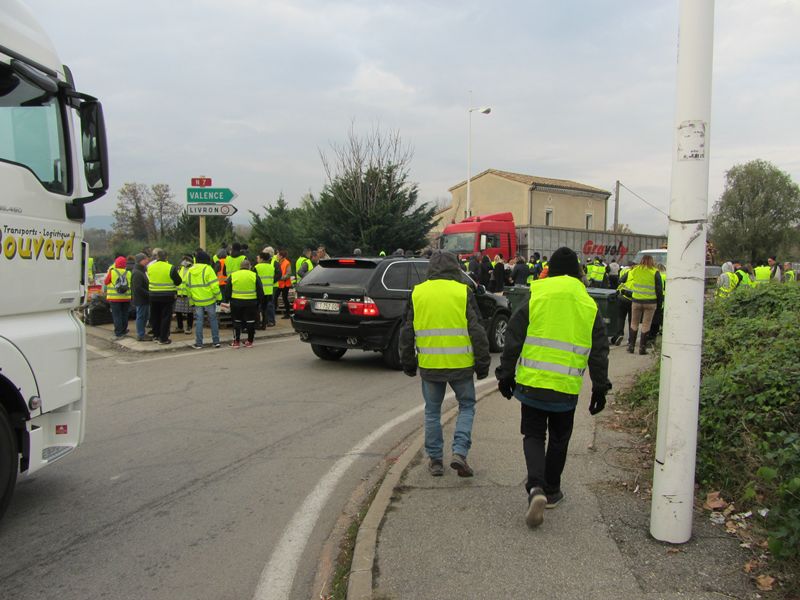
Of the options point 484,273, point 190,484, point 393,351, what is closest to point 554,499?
point 190,484

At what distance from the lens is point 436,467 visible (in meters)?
4.71

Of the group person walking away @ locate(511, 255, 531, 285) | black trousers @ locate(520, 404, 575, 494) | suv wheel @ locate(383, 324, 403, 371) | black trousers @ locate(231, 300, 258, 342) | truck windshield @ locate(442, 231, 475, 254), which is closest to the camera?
black trousers @ locate(520, 404, 575, 494)

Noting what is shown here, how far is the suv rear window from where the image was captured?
938cm

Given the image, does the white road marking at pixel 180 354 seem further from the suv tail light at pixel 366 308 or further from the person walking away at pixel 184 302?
the suv tail light at pixel 366 308

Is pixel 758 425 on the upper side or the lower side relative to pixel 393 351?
upper

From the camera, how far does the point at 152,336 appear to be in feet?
39.8

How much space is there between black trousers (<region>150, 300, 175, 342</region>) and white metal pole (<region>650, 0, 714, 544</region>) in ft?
33.2

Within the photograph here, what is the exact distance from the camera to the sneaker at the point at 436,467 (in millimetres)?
4680

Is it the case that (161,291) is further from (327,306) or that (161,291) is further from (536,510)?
(536,510)

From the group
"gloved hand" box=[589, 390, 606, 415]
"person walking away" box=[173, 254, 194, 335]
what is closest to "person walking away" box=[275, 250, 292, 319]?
"person walking away" box=[173, 254, 194, 335]

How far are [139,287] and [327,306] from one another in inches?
179

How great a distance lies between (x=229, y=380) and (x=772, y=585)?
7205 mm

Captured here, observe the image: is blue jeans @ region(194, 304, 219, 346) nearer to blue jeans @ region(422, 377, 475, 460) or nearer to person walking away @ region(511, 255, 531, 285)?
blue jeans @ region(422, 377, 475, 460)

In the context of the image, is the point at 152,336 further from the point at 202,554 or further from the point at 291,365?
the point at 202,554
